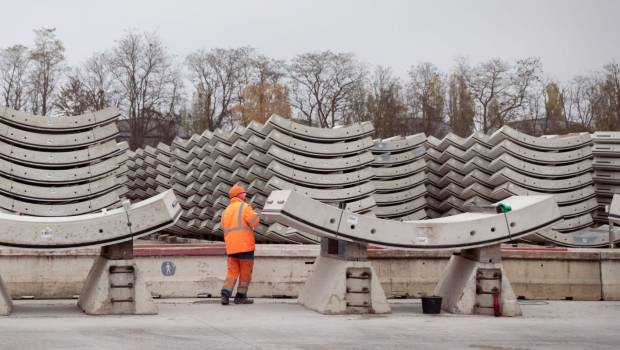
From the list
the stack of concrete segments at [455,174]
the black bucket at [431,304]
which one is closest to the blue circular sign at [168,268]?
the black bucket at [431,304]

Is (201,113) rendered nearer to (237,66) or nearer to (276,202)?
(237,66)

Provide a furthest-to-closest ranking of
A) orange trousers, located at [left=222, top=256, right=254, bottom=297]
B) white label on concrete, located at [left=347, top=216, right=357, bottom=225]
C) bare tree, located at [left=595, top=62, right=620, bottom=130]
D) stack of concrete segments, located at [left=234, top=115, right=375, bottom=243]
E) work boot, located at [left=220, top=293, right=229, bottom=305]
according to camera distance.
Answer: bare tree, located at [left=595, top=62, right=620, bottom=130] → stack of concrete segments, located at [left=234, top=115, right=375, bottom=243] → orange trousers, located at [left=222, top=256, right=254, bottom=297] → work boot, located at [left=220, top=293, right=229, bottom=305] → white label on concrete, located at [left=347, top=216, right=357, bottom=225]

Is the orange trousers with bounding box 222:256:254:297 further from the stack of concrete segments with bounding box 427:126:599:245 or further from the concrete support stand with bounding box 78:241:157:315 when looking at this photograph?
the stack of concrete segments with bounding box 427:126:599:245

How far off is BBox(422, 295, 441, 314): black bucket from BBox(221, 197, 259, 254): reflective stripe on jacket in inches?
103

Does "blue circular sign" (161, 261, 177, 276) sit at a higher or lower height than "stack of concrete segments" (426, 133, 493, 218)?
lower

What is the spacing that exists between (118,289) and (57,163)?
26.7 feet

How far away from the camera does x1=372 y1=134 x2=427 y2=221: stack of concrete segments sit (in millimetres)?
22359

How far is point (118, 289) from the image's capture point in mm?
12008

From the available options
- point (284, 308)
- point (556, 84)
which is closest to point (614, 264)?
point (284, 308)

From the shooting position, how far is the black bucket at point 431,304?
12.6m

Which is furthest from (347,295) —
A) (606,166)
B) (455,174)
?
(606,166)

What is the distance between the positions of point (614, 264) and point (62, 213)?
11.1m

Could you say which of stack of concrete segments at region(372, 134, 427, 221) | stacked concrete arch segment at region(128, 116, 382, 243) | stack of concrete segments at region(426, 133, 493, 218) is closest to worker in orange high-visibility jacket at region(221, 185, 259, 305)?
stacked concrete arch segment at region(128, 116, 382, 243)

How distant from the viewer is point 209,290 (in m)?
15.1
